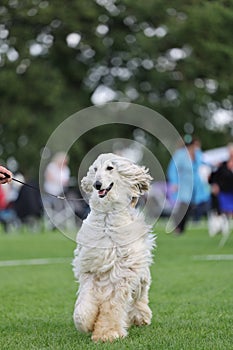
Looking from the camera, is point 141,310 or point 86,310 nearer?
point 86,310

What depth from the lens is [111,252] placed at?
21.9 ft

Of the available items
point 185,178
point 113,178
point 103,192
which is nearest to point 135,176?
point 113,178

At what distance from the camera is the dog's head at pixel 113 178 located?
6.73 meters

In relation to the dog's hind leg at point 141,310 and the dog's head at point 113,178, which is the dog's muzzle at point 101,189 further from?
the dog's hind leg at point 141,310

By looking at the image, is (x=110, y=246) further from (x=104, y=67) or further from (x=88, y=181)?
(x=104, y=67)

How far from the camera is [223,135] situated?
1874 inches

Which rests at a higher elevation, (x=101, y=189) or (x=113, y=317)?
(x=101, y=189)

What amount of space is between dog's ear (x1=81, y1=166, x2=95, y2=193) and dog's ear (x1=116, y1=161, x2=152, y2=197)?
0.23 m

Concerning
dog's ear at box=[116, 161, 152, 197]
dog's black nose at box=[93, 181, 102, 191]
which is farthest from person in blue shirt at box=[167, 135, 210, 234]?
dog's black nose at box=[93, 181, 102, 191]

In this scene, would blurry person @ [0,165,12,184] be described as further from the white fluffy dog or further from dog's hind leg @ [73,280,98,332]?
dog's hind leg @ [73,280,98,332]

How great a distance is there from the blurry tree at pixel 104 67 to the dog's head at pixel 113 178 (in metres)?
30.5

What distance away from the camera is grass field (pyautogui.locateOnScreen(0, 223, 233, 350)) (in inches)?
251

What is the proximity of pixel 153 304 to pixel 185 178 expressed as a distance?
5632 mm

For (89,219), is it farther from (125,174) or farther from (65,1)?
(65,1)
